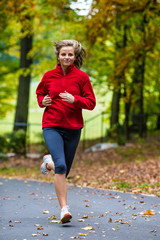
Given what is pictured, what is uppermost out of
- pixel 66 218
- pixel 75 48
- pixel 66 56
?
pixel 75 48

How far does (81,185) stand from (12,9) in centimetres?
718

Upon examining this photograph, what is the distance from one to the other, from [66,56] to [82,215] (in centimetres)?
207

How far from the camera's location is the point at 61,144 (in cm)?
495

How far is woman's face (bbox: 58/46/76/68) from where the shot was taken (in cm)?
504

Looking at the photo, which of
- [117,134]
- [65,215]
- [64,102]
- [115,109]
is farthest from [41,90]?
[115,109]

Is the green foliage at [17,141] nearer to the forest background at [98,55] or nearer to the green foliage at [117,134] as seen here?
the forest background at [98,55]

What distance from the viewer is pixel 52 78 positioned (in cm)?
504

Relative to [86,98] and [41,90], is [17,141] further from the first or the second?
[86,98]

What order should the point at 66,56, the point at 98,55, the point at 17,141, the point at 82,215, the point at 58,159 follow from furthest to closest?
the point at 98,55 < the point at 17,141 < the point at 82,215 < the point at 66,56 < the point at 58,159

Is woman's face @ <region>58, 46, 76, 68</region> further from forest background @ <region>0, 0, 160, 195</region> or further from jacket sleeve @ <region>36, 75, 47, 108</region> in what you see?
forest background @ <region>0, 0, 160, 195</region>

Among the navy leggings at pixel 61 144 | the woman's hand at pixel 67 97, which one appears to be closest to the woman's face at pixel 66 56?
the woman's hand at pixel 67 97

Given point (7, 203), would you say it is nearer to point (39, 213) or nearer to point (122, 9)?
point (39, 213)

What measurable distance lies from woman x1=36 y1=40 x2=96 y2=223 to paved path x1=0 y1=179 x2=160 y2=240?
0.36 metres

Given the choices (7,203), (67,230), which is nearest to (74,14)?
(7,203)
